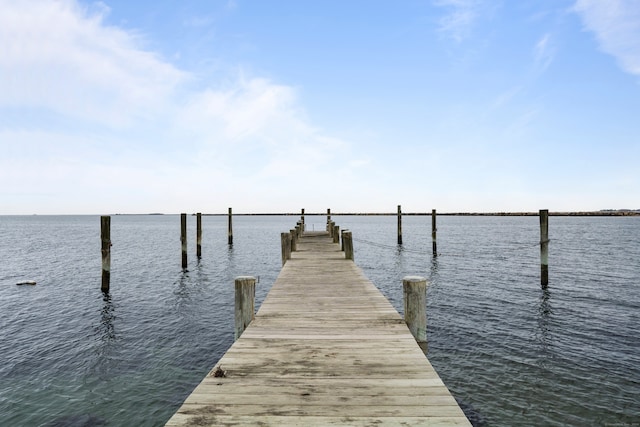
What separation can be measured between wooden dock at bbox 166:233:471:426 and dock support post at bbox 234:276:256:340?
0.24 m

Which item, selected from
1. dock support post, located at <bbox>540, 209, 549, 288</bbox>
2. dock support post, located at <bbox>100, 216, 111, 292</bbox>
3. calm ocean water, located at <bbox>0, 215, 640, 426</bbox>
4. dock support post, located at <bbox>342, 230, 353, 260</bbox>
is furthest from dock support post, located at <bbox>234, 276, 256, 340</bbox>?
dock support post, located at <bbox>540, 209, 549, 288</bbox>

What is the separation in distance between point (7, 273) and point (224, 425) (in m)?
27.6

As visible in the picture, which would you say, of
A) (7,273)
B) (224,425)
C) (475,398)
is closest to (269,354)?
(224,425)

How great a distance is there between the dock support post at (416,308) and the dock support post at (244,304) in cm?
266

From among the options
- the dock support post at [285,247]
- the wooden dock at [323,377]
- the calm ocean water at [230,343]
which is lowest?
the calm ocean water at [230,343]

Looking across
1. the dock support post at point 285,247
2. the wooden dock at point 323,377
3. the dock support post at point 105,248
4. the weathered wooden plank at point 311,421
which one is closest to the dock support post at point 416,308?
the wooden dock at point 323,377

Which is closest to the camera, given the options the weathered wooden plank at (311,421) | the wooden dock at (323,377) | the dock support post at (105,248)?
the weathered wooden plank at (311,421)

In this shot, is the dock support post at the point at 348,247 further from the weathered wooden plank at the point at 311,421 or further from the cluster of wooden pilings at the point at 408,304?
the weathered wooden plank at the point at 311,421

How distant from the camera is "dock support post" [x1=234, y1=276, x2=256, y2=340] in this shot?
6383mm

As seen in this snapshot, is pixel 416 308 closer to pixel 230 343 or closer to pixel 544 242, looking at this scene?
pixel 230 343

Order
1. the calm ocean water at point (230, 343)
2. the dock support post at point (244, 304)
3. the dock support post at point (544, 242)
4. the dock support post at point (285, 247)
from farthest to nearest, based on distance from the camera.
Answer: the dock support post at point (544, 242)
the dock support post at point (285, 247)
the calm ocean water at point (230, 343)
the dock support post at point (244, 304)

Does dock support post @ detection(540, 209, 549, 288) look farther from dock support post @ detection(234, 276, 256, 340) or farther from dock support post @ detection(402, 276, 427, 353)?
dock support post @ detection(234, 276, 256, 340)

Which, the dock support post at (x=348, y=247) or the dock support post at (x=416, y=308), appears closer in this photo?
the dock support post at (x=416, y=308)

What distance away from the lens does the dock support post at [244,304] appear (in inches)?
251
